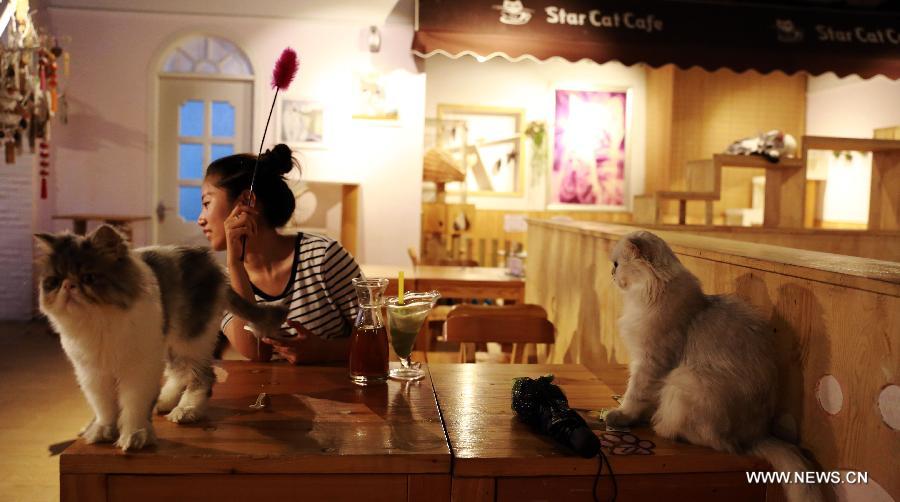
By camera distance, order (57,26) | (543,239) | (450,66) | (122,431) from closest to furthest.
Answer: (122,431) < (543,239) < (57,26) < (450,66)

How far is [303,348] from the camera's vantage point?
1.94 m

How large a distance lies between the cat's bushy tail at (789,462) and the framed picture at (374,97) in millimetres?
5278

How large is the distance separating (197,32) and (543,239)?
3830mm

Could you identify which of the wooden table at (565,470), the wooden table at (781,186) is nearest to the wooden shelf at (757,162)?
the wooden table at (781,186)

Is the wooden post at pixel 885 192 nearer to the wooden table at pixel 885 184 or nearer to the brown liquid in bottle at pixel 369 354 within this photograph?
the wooden table at pixel 885 184

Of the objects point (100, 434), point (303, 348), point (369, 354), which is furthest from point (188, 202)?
point (100, 434)

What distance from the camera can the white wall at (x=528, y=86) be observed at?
805cm

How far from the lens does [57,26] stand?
6125 mm

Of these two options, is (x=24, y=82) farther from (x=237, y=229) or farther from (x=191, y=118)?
(x=237, y=229)

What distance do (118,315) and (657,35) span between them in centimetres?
507

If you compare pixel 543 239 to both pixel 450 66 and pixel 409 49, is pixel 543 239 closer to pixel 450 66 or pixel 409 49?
pixel 409 49

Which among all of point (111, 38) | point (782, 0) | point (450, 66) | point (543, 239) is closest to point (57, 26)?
point (111, 38)

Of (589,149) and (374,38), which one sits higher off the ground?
(374,38)

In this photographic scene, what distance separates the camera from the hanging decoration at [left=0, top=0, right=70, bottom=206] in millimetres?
4465
